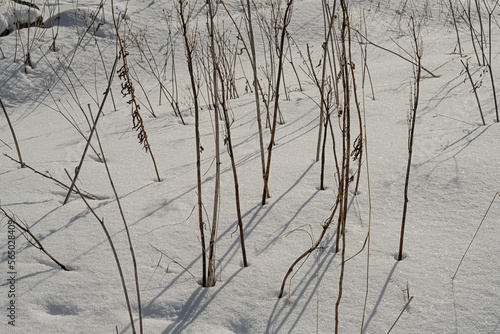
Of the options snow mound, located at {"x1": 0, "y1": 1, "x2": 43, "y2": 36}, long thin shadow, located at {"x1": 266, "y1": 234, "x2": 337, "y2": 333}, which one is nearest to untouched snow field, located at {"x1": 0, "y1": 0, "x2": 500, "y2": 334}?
long thin shadow, located at {"x1": 266, "y1": 234, "x2": 337, "y2": 333}

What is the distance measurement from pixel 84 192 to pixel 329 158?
3.19 ft

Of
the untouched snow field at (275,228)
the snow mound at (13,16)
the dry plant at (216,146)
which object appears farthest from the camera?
the snow mound at (13,16)

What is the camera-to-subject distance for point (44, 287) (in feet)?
3.73

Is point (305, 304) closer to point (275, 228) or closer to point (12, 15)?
point (275, 228)

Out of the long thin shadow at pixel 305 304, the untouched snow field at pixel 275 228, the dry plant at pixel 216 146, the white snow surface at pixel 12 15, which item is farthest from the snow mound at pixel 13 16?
the long thin shadow at pixel 305 304

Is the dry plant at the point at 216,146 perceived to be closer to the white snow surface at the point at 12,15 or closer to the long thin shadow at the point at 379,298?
the long thin shadow at the point at 379,298

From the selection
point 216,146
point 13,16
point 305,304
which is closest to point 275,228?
point 305,304

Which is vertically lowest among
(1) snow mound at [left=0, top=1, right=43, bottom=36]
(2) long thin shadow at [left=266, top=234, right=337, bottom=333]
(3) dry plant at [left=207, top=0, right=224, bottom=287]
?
(2) long thin shadow at [left=266, top=234, right=337, bottom=333]

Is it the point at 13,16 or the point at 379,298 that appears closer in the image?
the point at 379,298

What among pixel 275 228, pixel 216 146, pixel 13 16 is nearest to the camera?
pixel 216 146

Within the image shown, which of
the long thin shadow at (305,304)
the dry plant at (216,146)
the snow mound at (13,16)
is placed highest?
the snow mound at (13,16)

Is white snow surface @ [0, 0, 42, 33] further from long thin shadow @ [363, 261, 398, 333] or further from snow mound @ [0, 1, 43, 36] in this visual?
long thin shadow @ [363, 261, 398, 333]

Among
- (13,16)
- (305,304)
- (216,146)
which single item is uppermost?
(13,16)

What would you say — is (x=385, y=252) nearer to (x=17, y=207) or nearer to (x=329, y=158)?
(x=329, y=158)
